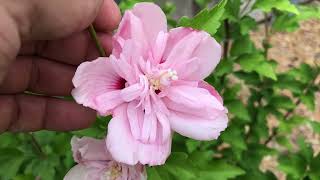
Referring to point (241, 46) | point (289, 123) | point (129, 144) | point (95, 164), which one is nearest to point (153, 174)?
point (95, 164)

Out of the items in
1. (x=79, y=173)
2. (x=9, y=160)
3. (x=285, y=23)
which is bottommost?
(x=9, y=160)

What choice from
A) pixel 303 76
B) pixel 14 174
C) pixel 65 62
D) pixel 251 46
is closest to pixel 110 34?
pixel 65 62

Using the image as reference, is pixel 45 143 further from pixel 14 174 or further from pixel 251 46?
pixel 251 46

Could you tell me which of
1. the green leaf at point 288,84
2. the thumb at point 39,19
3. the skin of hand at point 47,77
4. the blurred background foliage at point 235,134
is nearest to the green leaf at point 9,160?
the blurred background foliage at point 235,134

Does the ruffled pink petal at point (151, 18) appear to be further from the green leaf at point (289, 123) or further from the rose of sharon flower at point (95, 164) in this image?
the green leaf at point (289, 123)

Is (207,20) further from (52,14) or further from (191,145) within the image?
(191,145)
